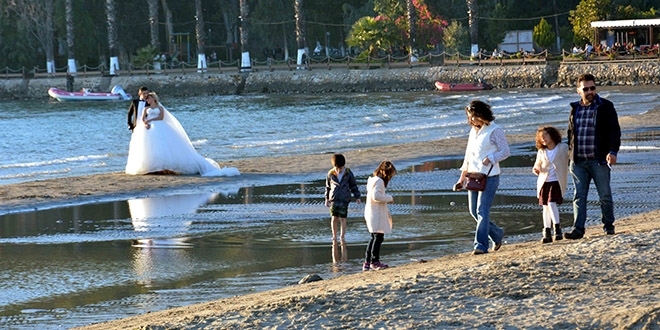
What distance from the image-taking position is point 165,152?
2086 centimetres

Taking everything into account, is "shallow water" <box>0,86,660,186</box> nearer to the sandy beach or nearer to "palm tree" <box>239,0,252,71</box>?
"palm tree" <box>239,0,252,71</box>

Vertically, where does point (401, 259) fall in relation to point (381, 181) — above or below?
below

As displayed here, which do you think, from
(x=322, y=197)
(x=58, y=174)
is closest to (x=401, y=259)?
(x=322, y=197)

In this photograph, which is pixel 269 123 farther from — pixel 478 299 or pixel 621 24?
pixel 478 299

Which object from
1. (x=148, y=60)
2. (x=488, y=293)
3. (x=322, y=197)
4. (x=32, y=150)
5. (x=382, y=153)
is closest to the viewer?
(x=488, y=293)

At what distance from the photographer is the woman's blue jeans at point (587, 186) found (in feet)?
36.4

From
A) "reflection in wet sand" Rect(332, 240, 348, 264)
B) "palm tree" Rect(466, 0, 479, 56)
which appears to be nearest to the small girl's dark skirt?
"reflection in wet sand" Rect(332, 240, 348, 264)

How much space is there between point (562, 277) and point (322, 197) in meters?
9.41

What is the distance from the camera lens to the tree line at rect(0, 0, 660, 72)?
6856 centimetres

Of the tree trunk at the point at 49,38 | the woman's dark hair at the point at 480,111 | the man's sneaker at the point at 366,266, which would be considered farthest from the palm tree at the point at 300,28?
the woman's dark hair at the point at 480,111

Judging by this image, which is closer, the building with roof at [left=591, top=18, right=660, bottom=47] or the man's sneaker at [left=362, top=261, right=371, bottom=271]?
the man's sneaker at [left=362, top=261, right=371, bottom=271]

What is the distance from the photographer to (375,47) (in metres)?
70.0

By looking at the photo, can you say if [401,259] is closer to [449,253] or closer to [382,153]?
[449,253]

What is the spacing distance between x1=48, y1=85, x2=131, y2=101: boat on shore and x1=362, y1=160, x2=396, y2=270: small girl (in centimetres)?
5861
